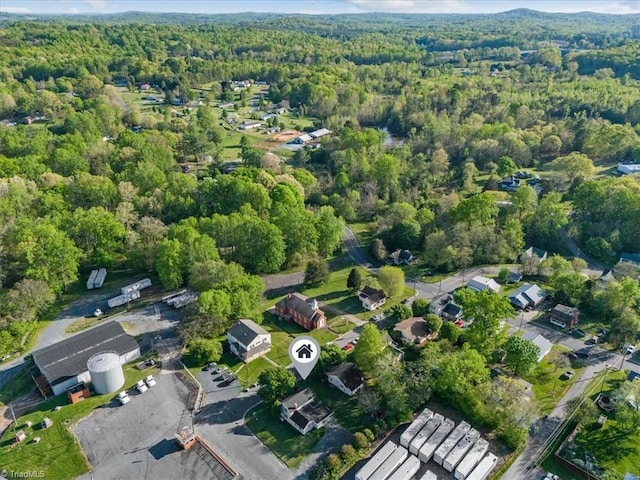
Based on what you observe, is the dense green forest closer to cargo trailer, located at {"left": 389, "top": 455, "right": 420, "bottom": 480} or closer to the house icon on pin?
the house icon on pin

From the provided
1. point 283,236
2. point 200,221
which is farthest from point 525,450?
point 200,221

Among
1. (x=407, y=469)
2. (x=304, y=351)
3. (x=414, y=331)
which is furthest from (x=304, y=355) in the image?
(x=407, y=469)

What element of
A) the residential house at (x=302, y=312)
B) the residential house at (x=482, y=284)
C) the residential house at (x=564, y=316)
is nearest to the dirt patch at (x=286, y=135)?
the residential house at (x=482, y=284)

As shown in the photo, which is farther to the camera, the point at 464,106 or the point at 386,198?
the point at 464,106

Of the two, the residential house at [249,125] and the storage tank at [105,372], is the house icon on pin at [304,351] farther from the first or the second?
the residential house at [249,125]

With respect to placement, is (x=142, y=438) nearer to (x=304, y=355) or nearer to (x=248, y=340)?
(x=248, y=340)

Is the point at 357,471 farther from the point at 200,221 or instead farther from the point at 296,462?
the point at 200,221
